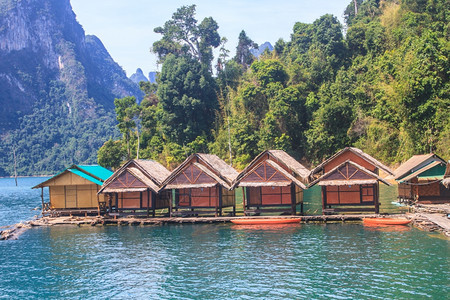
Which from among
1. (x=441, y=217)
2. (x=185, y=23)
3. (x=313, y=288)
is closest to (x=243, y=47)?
(x=185, y=23)

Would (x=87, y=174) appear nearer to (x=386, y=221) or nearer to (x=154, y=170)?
(x=154, y=170)

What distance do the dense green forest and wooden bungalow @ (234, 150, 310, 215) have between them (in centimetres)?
1952

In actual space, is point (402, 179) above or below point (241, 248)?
above

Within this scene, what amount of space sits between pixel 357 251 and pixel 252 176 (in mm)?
11581

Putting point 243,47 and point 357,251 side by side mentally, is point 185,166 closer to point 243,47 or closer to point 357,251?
point 357,251

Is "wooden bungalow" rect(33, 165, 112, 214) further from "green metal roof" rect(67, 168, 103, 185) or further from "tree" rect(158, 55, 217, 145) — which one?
"tree" rect(158, 55, 217, 145)

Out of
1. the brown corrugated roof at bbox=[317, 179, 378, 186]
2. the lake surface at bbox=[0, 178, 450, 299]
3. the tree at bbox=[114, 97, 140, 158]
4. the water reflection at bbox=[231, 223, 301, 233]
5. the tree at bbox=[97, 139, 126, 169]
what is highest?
the tree at bbox=[114, 97, 140, 158]

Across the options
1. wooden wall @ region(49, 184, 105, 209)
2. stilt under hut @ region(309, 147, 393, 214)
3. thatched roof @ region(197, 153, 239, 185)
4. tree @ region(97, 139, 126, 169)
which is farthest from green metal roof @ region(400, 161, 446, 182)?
tree @ region(97, 139, 126, 169)

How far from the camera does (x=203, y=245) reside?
27328 millimetres

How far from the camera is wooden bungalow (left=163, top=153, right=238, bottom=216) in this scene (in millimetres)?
34719

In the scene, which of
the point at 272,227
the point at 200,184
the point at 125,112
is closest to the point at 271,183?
the point at 272,227

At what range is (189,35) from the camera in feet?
283

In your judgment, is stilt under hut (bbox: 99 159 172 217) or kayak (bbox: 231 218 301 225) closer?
kayak (bbox: 231 218 301 225)

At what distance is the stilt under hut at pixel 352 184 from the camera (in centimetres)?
3209
